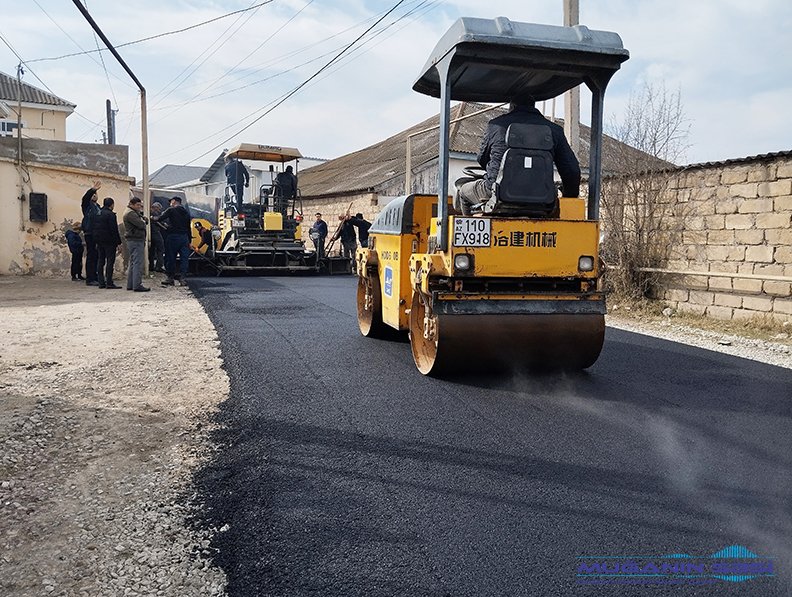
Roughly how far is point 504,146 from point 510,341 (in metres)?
1.45

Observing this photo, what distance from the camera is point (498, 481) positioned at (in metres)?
3.51

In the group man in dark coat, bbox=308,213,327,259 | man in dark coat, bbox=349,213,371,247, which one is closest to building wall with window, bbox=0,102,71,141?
man in dark coat, bbox=308,213,327,259

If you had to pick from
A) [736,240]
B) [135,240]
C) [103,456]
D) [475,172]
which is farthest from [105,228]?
[736,240]

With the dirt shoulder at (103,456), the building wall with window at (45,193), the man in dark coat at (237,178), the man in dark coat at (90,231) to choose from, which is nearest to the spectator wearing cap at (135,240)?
the man in dark coat at (90,231)

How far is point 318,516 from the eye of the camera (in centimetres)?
310

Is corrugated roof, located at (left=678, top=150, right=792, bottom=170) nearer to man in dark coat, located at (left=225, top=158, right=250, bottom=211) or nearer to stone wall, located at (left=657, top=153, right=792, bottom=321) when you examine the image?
stone wall, located at (left=657, top=153, right=792, bottom=321)

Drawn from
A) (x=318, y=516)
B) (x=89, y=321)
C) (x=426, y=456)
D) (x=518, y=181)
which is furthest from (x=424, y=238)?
(x=89, y=321)

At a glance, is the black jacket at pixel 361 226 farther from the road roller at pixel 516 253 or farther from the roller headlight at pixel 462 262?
the roller headlight at pixel 462 262

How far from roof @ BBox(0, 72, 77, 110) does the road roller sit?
31.2 m

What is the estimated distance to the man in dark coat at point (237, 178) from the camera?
1737 cm

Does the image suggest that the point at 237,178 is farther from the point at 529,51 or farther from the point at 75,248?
the point at 529,51

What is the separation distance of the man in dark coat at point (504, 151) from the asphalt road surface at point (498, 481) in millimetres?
1512

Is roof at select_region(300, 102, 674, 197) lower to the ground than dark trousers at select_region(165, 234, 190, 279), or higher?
higher

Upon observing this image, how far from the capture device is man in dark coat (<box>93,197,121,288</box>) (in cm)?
1205
